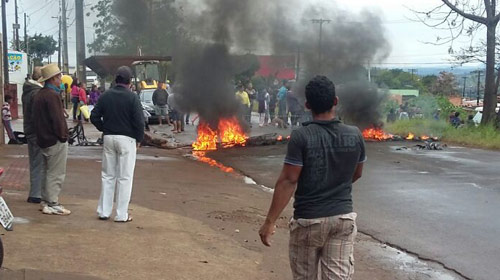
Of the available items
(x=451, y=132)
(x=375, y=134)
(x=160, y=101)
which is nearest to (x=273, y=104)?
(x=160, y=101)

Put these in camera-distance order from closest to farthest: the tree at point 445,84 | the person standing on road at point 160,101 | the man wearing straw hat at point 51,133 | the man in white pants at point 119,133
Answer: the man in white pants at point 119,133
the man wearing straw hat at point 51,133
the person standing on road at point 160,101
the tree at point 445,84

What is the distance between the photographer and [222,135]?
16344mm

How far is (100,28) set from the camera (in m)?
27.7

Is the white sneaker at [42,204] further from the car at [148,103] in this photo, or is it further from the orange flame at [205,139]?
the car at [148,103]

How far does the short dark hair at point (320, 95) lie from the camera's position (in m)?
3.43

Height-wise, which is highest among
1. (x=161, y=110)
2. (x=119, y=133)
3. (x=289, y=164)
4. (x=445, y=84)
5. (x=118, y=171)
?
(x=445, y=84)

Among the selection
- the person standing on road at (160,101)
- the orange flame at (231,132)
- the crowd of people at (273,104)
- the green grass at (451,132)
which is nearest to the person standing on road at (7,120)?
the orange flame at (231,132)

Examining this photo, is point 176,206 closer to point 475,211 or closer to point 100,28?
point 475,211

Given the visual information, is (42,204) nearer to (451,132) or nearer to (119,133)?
(119,133)

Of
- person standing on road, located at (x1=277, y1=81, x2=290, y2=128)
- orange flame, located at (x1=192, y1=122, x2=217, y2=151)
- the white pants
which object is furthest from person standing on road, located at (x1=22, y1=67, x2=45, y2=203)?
person standing on road, located at (x1=277, y1=81, x2=290, y2=128)

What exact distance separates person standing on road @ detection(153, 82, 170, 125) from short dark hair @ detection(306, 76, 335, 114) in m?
17.0

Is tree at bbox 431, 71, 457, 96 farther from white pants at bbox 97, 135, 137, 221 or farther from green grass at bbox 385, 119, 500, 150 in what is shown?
white pants at bbox 97, 135, 137, 221

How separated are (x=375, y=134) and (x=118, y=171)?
13770mm

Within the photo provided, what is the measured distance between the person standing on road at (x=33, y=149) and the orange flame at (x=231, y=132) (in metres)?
9.16
